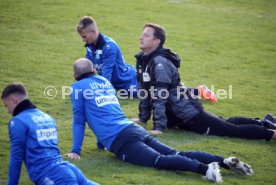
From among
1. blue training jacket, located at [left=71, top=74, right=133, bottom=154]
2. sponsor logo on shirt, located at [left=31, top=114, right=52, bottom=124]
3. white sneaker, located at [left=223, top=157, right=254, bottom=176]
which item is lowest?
white sneaker, located at [left=223, top=157, right=254, bottom=176]

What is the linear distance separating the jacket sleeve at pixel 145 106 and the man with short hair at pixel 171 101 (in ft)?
0.45

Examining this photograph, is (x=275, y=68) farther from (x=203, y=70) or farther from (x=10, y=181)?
(x=10, y=181)

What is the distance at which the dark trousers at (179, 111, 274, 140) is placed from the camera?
38.5 feet

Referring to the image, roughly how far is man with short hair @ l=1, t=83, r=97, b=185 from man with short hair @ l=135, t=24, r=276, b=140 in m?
3.77

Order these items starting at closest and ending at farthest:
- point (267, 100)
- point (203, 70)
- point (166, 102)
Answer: point (166, 102) < point (267, 100) < point (203, 70)

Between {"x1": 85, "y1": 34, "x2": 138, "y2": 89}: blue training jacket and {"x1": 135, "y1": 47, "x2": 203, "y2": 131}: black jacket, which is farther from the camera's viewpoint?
{"x1": 85, "y1": 34, "x2": 138, "y2": 89}: blue training jacket

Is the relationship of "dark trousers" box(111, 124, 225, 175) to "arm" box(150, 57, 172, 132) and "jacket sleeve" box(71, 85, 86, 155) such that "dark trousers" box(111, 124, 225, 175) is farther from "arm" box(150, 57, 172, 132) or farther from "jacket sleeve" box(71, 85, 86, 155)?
"arm" box(150, 57, 172, 132)

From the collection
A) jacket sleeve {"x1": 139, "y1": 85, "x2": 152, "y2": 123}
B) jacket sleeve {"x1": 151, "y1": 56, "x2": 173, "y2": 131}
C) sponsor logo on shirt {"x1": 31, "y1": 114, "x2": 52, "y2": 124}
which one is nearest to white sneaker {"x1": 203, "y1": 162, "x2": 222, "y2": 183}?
jacket sleeve {"x1": 151, "y1": 56, "x2": 173, "y2": 131}

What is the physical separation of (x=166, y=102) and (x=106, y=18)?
38.9ft

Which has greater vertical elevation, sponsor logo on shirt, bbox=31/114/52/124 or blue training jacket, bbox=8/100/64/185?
sponsor logo on shirt, bbox=31/114/52/124

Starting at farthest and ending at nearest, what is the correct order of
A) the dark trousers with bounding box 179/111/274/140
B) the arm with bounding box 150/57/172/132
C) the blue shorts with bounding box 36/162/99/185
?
the dark trousers with bounding box 179/111/274/140 < the arm with bounding box 150/57/172/132 < the blue shorts with bounding box 36/162/99/185

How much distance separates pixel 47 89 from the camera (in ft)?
48.8

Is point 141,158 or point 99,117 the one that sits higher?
point 99,117

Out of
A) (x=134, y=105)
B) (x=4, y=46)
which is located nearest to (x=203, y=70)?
(x=134, y=105)
